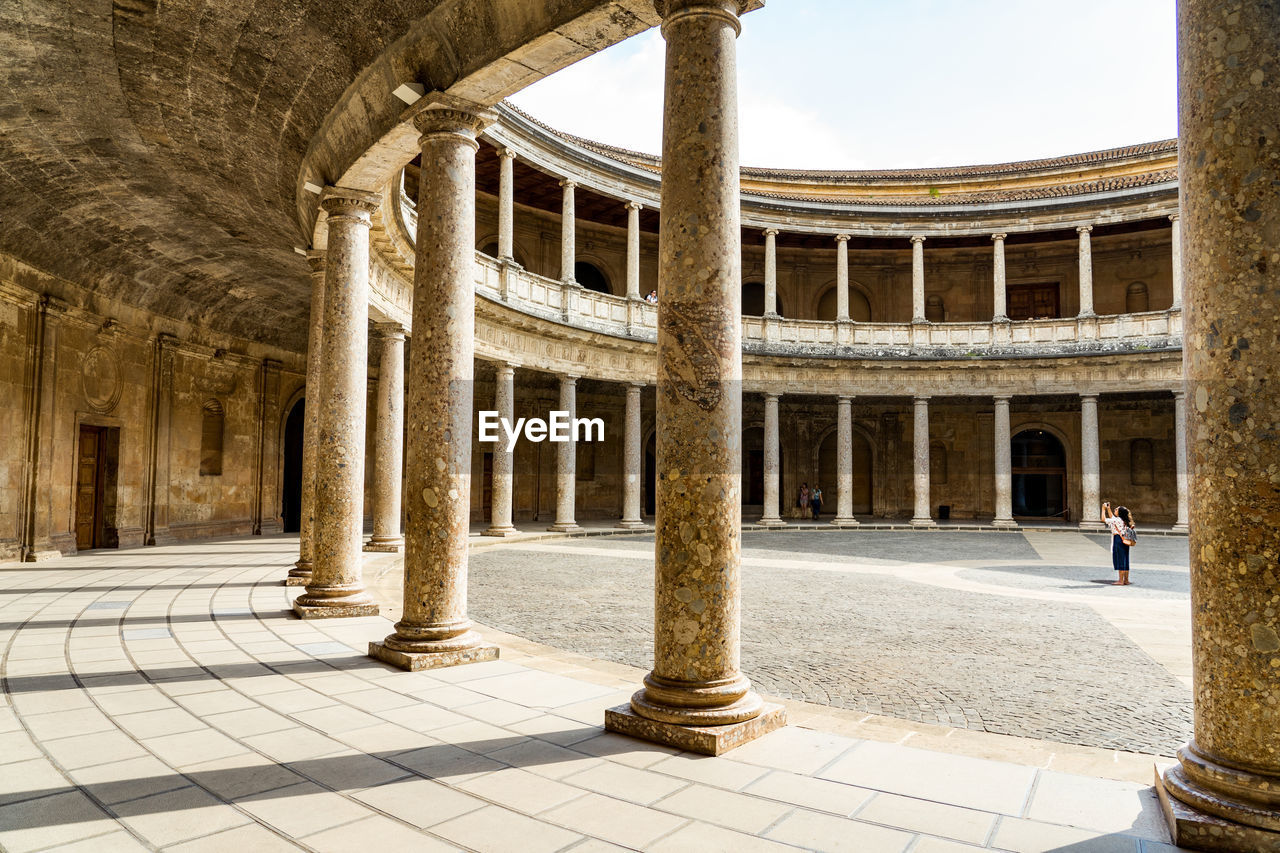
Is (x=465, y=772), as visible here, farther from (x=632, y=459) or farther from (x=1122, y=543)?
(x=632, y=459)

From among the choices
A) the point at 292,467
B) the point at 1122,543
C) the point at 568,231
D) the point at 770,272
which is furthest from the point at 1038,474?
the point at 292,467

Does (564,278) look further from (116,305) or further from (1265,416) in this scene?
(1265,416)

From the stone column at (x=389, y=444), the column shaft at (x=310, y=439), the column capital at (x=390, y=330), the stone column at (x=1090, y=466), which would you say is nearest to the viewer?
the column shaft at (x=310, y=439)

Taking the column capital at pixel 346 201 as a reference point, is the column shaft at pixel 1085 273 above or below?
above

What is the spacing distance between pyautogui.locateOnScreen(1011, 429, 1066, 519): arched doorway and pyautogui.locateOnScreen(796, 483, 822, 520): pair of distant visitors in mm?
7211

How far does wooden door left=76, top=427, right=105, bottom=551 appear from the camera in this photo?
50.0ft

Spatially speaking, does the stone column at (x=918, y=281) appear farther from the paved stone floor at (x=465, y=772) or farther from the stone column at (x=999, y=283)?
the paved stone floor at (x=465, y=772)

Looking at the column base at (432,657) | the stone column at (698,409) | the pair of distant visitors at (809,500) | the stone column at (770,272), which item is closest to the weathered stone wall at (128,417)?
the column base at (432,657)

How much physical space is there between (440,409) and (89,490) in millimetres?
13180

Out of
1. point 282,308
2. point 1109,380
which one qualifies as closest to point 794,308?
point 1109,380

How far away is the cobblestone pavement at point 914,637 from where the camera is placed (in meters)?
5.34

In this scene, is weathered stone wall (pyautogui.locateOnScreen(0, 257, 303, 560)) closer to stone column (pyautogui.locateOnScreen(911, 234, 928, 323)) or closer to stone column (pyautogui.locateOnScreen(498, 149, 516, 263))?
stone column (pyautogui.locateOnScreen(498, 149, 516, 263))

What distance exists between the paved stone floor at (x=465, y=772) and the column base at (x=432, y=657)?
5.0 inches

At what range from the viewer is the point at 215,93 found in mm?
7777
